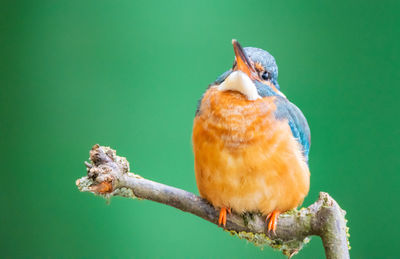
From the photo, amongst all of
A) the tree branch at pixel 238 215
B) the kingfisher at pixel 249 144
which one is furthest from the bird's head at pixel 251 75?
the tree branch at pixel 238 215

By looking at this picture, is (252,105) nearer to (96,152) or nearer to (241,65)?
(241,65)

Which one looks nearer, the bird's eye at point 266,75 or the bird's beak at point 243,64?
the bird's beak at point 243,64

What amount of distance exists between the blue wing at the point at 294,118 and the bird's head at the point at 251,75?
0.05 meters

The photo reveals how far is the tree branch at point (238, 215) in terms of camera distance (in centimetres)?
134

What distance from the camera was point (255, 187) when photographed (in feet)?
4.87

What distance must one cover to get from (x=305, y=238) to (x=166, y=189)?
472 millimetres

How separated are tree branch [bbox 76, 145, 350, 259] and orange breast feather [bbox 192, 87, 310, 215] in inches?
2.4

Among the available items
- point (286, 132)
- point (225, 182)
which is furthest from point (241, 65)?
point (225, 182)

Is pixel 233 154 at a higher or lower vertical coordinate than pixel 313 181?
lower

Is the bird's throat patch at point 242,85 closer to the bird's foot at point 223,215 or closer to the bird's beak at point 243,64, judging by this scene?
the bird's beak at point 243,64

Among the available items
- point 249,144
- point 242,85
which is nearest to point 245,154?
point 249,144

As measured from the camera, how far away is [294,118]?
5.23ft

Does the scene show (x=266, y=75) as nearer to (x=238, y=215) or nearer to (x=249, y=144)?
(x=249, y=144)

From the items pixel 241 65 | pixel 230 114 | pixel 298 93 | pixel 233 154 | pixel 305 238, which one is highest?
pixel 298 93
